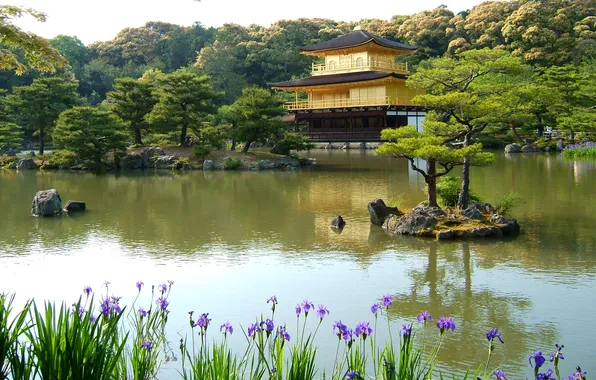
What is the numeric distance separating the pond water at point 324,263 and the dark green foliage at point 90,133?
6256mm

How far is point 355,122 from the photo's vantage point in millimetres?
33219

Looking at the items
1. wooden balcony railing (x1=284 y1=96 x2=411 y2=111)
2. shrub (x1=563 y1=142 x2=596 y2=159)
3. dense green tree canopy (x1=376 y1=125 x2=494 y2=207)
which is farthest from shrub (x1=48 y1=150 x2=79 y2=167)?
shrub (x1=563 y1=142 x2=596 y2=159)

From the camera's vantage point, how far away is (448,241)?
924cm

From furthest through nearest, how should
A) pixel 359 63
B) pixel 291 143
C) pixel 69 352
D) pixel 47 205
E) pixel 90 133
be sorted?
1. pixel 359 63
2. pixel 291 143
3. pixel 90 133
4. pixel 47 205
5. pixel 69 352

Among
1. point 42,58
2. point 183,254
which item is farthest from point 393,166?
point 42,58

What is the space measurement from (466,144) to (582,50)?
29298 mm

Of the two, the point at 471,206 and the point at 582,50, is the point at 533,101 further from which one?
the point at 582,50

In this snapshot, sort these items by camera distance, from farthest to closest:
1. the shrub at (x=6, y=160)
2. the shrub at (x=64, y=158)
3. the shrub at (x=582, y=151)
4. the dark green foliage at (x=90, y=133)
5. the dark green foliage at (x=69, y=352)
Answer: the shrub at (x=6, y=160) < the shrub at (x=64, y=158) < the shrub at (x=582, y=151) < the dark green foliage at (x=90, y=133) < the dark green foliage at (x=69, y=352)

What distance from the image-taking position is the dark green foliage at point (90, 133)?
70.9 feet

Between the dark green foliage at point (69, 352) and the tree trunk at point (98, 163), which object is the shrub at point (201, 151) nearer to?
the tree trunk at point (98, 163)

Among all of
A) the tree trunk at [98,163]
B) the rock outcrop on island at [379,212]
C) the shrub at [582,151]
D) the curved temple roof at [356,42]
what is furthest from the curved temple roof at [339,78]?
the rock outcrop on island at [379,212]

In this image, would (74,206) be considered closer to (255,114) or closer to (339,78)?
(255,114)

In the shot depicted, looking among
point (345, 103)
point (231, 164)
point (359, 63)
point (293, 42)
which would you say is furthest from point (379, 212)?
point (293, 42)

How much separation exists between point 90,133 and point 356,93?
48.5 ft
